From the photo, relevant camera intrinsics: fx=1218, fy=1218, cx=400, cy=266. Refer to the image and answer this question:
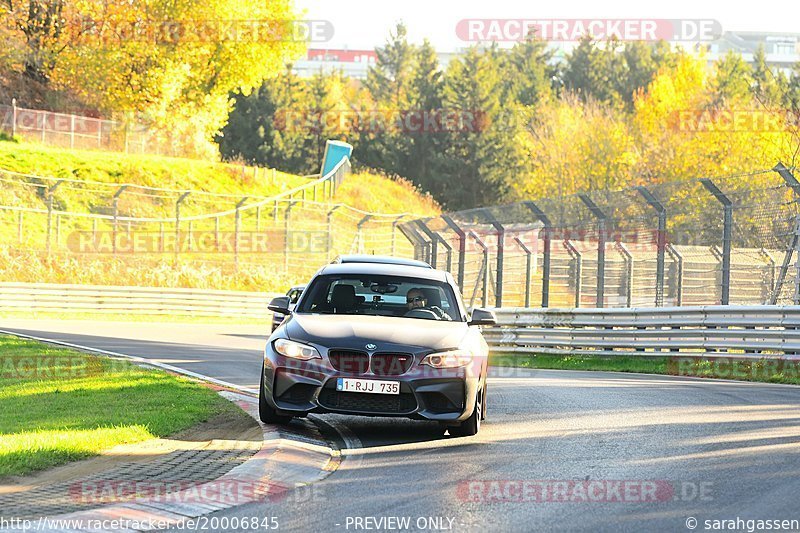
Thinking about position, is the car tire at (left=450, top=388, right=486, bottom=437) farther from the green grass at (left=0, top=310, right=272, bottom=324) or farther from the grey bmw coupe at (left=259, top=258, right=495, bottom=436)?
the green grass at (left=0, top=310, right=272, bottom=324)

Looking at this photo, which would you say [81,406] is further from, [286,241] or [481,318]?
[286,241]

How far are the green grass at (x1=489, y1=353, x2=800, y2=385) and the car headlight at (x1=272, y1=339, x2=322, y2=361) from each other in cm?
849

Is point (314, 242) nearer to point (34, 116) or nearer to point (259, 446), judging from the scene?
point (34, 116)

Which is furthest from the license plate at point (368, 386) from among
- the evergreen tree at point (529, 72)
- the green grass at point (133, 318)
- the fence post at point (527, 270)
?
the evergreen tree at point (529, 72)

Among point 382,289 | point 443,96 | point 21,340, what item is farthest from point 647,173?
point 382,289

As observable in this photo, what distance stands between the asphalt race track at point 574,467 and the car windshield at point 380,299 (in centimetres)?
103

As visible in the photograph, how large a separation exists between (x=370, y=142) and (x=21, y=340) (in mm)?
52435

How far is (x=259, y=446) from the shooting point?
30.5 feet

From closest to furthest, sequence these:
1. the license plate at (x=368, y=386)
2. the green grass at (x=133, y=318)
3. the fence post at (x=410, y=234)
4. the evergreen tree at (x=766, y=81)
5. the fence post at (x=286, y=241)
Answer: the license plate at (x=368, y=386), the fence post at (x=410, y=234), the green grass at (x=133, y=318), the fence post at (x=286, y=241), the evergreen tree at (x=766, y=81)

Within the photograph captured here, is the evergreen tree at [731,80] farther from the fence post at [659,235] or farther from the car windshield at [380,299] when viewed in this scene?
the car windshield at [380,299]

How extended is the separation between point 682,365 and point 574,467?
10.7 m

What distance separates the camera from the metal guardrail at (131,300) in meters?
32.5

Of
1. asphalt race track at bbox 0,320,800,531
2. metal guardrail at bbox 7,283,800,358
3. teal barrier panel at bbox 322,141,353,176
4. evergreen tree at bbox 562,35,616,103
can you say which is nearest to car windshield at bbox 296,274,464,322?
asphalt race track at bbox 0,320,800,531

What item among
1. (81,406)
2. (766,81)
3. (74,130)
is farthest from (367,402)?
(766,81)
